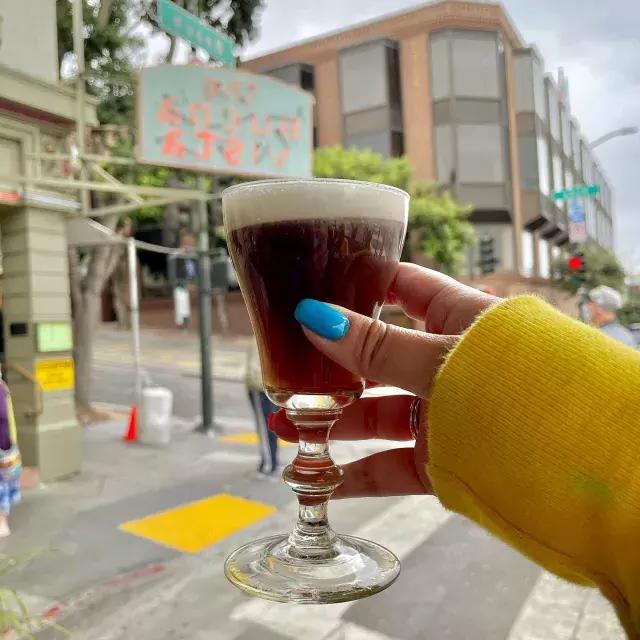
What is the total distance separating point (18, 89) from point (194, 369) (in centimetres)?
1251

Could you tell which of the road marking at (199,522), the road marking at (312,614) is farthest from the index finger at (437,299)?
the road marking at (199,522)

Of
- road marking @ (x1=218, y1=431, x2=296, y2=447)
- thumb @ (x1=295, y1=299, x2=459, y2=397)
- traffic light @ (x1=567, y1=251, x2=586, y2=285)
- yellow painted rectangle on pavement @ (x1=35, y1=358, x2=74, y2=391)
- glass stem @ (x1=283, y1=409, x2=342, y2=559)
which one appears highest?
traffic light @ (x1=567, y1=251, x2=586, y2=285)

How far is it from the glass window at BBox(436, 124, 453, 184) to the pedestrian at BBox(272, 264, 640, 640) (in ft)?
82.4

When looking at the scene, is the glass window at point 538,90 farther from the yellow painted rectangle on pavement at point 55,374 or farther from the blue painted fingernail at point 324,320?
the blue painted fingernail at point 324,320

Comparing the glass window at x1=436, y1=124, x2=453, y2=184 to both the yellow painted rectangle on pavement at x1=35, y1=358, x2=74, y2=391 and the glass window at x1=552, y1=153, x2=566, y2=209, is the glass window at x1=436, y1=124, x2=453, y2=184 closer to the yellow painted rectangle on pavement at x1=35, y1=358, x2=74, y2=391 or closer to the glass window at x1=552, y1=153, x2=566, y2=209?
the glass window at x1=552, y1=153, x2=566, y2=209

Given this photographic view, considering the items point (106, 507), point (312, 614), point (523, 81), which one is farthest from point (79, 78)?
point (523, 81)

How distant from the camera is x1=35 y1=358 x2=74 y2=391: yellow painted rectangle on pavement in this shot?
6.06 metres

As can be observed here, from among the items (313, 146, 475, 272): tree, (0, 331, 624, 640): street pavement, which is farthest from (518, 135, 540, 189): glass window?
(0, 331, 624, 640): street pavement

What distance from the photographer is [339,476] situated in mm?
1131

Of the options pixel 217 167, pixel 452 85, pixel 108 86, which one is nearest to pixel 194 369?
pixel 108 86

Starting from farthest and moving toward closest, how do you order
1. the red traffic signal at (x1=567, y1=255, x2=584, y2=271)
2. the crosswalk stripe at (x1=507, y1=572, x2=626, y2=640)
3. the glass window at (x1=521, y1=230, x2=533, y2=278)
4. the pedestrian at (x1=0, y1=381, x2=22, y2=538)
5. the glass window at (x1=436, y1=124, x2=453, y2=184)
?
the glass window at (x1=521, y1=230, x2=533, y2=278) < the glass window at (x1=436, y1=124, x2=453, y2=184) < the red traffic signal at (x1=567, y1=255, x2=584, y2=271) < the pedestrian at (x1=0, y1=381, x2=22, y2=538) < the crosswalk stripe at (x1=507, y1=572, x2=626, y2=640)

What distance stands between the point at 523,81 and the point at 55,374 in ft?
84.8

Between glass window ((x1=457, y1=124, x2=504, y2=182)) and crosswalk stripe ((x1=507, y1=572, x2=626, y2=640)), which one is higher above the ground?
glass window ((x1=457, y1=124, x2=504, y2=182))

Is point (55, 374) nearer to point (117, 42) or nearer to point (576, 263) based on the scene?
point (117, 42)
